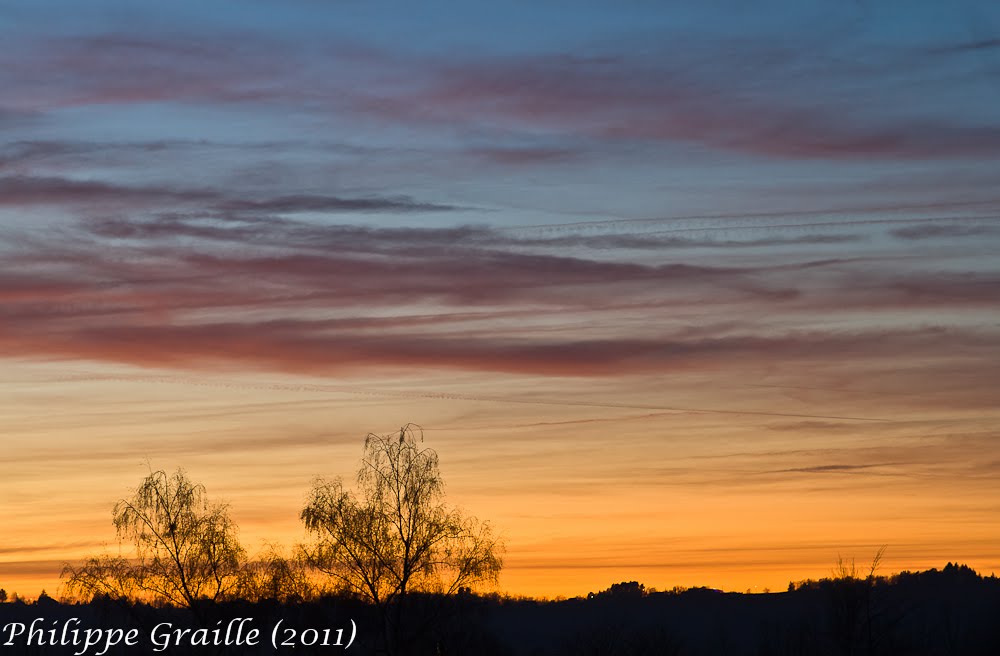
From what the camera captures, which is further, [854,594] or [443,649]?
A: [854,594]

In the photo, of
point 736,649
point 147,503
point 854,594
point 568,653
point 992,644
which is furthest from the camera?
point 736,649

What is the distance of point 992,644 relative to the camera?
108 meters

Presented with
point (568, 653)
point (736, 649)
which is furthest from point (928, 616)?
point (568, 653)

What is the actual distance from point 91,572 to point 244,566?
22.9 ft

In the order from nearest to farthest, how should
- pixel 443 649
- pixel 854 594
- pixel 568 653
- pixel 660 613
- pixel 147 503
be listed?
pixel 147 503, pixel 443 649, pixel 854 594, pixel 568 653, pixel 660 613

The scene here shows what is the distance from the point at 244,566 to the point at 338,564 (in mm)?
5766

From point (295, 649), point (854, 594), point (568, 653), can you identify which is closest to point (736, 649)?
point (568, 653)

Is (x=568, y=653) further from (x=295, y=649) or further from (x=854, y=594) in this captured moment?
(x=295, y=649)

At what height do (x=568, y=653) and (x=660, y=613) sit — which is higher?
(x=660, y=613)

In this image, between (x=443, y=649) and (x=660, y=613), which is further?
A: (x=660, y=613)

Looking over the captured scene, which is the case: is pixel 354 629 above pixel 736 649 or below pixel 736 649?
below

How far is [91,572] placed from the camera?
66438mm

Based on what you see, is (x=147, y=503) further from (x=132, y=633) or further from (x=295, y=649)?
(x=295, y=649)

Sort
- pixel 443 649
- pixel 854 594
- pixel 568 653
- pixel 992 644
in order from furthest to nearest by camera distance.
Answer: pixel 568 653 → pixel 992 644 → pixel 854 594 → pixel 443 649
